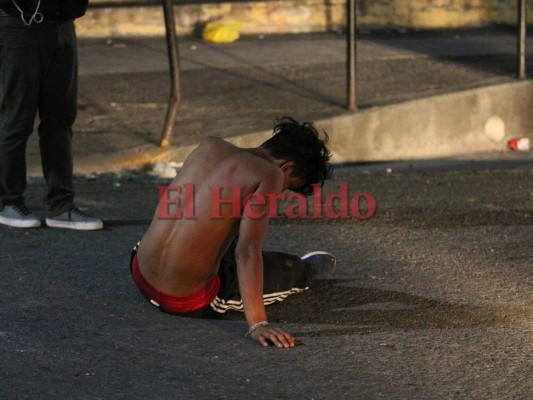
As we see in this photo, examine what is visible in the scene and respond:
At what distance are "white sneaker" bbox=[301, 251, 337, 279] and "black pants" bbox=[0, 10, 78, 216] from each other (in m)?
1.67

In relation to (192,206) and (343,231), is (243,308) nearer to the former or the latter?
(192,206)

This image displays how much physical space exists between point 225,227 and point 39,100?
6.97 feet

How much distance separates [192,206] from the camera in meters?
4.89

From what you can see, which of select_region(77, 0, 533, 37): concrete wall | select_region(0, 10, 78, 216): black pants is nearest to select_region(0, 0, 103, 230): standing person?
select_region(0, 10, 78, 216): black pants

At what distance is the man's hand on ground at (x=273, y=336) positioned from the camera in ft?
15.2

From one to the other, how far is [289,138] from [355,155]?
439 centimetres

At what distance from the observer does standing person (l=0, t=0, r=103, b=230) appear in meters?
6.34

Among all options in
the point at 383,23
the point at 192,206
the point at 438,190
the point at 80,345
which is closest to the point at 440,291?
the point at 192,206

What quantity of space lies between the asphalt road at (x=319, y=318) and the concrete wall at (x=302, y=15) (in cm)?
564

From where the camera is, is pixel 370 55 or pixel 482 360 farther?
pixel 370 55

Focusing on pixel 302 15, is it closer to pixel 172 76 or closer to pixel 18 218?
pixel 172 76

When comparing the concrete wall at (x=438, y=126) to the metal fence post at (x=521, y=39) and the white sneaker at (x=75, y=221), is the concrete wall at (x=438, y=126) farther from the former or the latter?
the white sneaker at (x=75, y=221)

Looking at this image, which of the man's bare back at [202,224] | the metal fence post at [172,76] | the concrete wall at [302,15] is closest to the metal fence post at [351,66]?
the metal fence post at [172,76]

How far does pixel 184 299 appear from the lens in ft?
16.4
